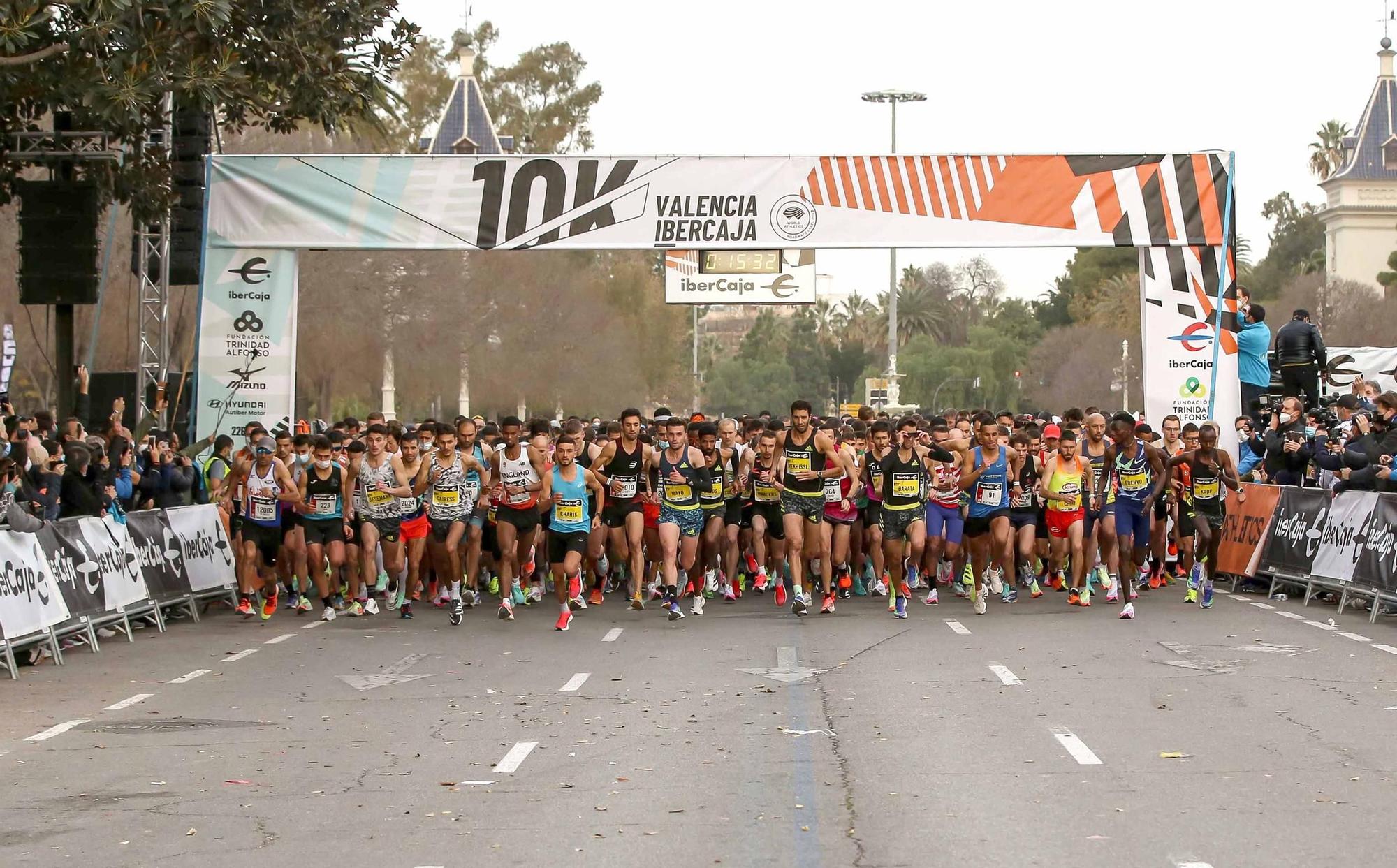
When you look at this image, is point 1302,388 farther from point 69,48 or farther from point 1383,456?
point 69,48

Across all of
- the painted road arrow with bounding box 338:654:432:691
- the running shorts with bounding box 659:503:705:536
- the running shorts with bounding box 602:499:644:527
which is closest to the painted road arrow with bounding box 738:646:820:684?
the painted road arrow with bounding box 338:654:432:691

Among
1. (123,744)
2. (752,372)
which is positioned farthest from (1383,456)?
(752,372)

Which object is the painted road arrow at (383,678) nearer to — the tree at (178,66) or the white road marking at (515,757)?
the white road marking at (515,757)

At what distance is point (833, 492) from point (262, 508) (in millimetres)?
5579

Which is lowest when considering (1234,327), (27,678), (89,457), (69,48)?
(27,678)

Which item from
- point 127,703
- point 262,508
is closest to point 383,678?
point 127,703

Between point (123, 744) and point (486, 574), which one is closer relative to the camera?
point (123, 744)

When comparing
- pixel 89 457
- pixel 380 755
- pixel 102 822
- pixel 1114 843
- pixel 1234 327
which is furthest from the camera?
pixel 1234 327

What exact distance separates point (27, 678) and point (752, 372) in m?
124

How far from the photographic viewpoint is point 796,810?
7.60 metres

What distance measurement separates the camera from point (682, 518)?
55.6ft

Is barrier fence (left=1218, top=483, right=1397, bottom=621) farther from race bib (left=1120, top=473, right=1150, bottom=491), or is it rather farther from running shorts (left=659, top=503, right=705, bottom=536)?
running shorts (left=659, top=503, right=705, bottom=536)

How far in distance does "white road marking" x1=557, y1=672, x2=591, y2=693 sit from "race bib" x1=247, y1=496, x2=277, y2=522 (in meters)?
5.40

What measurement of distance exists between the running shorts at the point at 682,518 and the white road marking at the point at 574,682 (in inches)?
175
